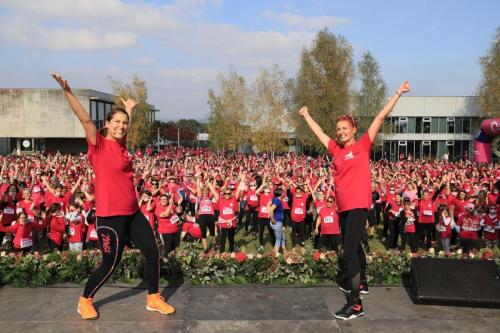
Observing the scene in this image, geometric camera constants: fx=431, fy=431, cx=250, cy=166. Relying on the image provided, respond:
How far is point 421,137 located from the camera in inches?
1799

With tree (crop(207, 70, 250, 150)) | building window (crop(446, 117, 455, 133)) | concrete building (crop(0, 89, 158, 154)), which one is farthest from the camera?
concrete building (crop(0, 89, 158, 154))

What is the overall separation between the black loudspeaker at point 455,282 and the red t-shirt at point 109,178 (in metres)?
2.97

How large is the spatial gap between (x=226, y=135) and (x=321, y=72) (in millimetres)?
10039

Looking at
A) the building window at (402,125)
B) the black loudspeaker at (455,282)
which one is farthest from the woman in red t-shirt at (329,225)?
the building window at (402,125)

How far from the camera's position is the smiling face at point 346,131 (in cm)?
432

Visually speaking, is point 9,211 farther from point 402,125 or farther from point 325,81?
point 402,125

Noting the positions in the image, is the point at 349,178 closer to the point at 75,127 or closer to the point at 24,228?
the point at 24,228

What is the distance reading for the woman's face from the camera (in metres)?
3.97

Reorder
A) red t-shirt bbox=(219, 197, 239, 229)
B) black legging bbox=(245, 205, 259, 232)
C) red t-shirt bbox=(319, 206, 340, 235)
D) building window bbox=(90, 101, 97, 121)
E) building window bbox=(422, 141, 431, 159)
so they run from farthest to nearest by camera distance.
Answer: building window bbox=(90, 101, 97, 121) → building window bbox=(422, 141, 431, 159) → black legging bbox=(245, 205, 259, 232) → red t-shirt bbox=(219, 197, 239, 229) → red t-shirt bbox=(319, 206, 340, 235)

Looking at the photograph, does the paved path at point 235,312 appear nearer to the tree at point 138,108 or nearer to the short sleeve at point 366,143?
the short sleeve at point 366,143

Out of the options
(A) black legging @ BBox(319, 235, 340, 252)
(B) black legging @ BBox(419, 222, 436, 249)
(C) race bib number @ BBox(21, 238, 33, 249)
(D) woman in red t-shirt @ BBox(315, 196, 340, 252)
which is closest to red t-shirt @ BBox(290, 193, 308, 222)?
(D) woman in red t-shirt @ BBox(315, 196, 340, 252)

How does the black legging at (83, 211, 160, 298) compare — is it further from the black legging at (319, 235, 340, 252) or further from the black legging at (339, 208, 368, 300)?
the black legging at (319, 235, 340, 252)

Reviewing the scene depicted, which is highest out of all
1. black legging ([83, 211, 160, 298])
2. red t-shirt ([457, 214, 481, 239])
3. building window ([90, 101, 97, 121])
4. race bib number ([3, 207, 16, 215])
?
building window ([90, 101, 97, 121])

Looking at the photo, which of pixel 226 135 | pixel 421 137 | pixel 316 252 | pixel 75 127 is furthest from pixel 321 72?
pixel 316 252
